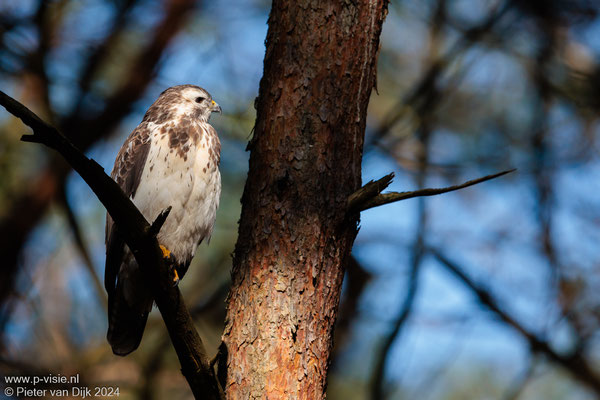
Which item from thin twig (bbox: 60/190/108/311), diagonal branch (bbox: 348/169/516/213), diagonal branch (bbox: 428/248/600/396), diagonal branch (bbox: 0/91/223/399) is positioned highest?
thin twig (bbox: 60/190/108/311)

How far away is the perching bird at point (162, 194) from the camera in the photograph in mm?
3188

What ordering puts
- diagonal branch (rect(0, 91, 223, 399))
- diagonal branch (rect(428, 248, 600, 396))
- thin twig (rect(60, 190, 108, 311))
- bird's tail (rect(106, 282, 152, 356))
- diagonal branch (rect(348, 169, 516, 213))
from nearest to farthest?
1. diagonal branch (rect(0, 91, 223, 399))
2. diagonal branch (rect(348, 169, 516, 213))
3. bird's tail (rect(106, 282, 152, 356))
4. diagonal branch (rect(428, 248, 600, 396))
5. thin twig (rect(60, 190, 108, 311))

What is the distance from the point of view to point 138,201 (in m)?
3.23

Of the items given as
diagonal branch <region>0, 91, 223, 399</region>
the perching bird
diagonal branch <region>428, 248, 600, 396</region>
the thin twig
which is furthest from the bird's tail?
diagonal branch <region>428, 248, 600, 396</region>

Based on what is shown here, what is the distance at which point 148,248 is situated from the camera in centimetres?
207

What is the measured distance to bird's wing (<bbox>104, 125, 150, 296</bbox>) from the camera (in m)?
3.27

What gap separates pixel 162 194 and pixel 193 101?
859 mm

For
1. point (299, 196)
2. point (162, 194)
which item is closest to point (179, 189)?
point (162, 194)

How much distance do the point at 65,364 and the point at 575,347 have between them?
4.31 m

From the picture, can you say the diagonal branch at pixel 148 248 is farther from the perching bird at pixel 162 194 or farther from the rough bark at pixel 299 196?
the perching bird at pixel 162 194

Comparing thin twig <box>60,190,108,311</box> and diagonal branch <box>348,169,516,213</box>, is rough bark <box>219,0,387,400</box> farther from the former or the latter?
thin twig <box>60,190,108,311</box>

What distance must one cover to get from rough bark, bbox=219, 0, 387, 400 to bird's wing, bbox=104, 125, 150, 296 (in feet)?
3.10

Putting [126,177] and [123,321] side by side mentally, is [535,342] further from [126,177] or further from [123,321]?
[126,177]

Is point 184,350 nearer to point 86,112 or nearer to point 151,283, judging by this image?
point 151,283
